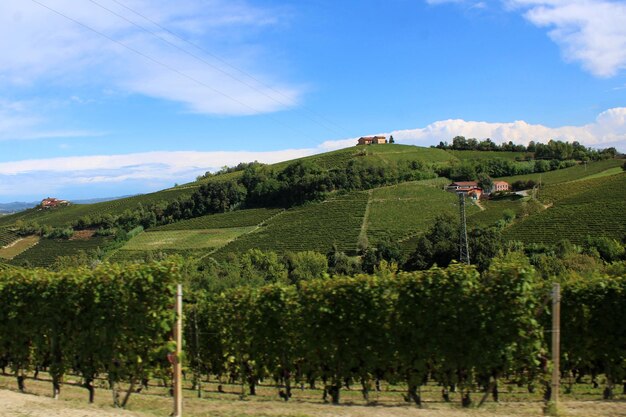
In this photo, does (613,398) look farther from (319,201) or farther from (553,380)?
(319,201)

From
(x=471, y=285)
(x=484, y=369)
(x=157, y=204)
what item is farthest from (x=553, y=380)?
(x=157, y=204)

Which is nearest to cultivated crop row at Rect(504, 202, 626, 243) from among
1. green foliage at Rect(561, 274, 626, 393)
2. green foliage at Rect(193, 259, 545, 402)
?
green foliage at Rect(561, 274, 626, 393)

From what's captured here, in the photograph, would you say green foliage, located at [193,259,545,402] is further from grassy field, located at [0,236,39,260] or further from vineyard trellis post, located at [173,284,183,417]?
grassy field, located at [0,236,39,260]

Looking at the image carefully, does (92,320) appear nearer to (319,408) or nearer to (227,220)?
(319,408)

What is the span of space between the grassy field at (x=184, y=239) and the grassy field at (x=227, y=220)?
2.29 m

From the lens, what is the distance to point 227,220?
9456 centimetres

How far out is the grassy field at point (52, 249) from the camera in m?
79.2

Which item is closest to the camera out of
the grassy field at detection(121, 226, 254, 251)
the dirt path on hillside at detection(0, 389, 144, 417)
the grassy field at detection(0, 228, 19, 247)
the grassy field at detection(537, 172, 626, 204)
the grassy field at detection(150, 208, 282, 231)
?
the dirt path on hillside at detection(0, 389, 144, 417)

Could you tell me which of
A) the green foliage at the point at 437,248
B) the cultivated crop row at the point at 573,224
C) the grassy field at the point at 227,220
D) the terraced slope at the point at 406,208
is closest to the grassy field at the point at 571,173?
the terraced slope at the point at 406,208

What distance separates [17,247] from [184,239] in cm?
3218

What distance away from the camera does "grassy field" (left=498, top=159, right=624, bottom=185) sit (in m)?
86.8

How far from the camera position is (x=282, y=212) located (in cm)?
9400

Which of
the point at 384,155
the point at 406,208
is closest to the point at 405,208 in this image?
the point at 406,208

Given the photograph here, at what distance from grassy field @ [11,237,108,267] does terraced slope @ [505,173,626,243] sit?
67618mm
